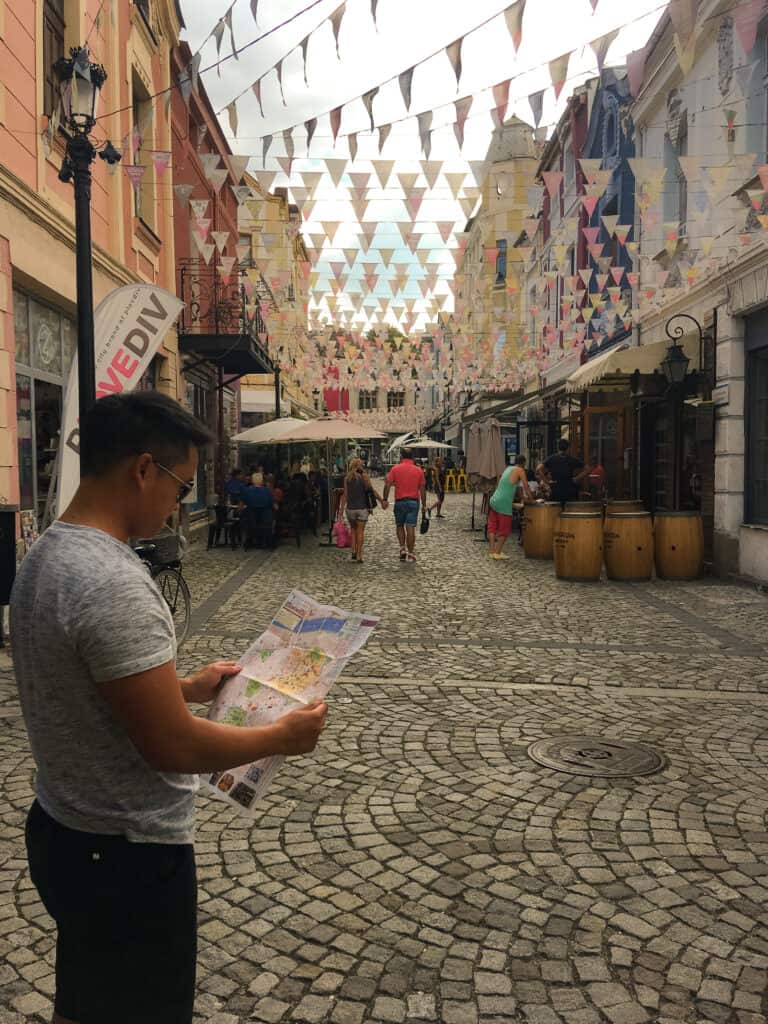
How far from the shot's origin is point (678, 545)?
11281 millimetres

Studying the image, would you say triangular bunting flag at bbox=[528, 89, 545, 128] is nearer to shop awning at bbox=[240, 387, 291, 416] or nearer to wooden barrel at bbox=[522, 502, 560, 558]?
wooden barrel at bbox=[522, 502, 560, 558]

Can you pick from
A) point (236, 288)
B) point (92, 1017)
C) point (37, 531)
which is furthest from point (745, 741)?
point (236, 288)

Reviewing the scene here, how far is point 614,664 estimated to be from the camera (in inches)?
272

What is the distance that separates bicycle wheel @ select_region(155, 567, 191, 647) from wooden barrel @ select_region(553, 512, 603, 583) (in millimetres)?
5419

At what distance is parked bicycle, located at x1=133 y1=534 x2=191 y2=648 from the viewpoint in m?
7.37

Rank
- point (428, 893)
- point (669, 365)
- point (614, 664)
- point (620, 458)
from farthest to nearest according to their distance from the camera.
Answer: point (620, 458), point (669, 365), point (614, 664), point (428, 893)

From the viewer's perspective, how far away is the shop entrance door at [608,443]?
17.0 m

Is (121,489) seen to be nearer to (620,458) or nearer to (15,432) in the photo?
(15,432)

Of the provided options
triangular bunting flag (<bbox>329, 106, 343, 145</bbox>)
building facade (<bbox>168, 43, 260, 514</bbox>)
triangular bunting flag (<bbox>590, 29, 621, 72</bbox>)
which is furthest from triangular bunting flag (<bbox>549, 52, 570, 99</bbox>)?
building facade (<bbox>168, 43, 260, 514</bbox>)

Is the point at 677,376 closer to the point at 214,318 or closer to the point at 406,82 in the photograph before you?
the point at 406,82

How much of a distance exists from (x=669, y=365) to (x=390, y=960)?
10582 millimetres

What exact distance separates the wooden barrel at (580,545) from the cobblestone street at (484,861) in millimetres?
4115

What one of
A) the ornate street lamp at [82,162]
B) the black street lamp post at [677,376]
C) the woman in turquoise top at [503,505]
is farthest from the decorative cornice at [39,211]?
the black street lamp post at [677,376]

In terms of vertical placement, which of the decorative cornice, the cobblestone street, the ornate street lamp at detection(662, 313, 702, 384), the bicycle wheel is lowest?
the cobblestone street
